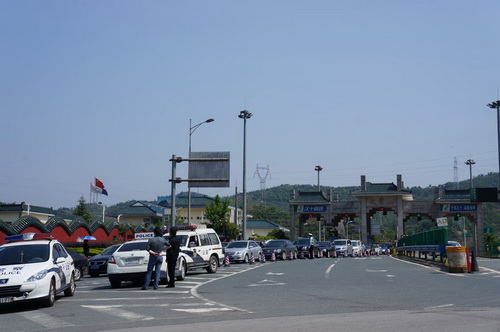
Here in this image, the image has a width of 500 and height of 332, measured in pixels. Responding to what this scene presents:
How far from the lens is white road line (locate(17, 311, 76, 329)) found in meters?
11.5

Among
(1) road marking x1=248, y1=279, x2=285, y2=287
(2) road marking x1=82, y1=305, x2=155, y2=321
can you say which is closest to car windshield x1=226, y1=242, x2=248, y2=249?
(1) road marking x1=248, y1=279, x2=285, y2=287

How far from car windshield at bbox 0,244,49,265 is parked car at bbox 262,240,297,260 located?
29.2 metres

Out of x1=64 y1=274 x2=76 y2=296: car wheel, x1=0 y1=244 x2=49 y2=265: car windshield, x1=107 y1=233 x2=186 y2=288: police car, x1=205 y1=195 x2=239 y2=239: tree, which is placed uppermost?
x1=205 y1=195 x2=239 y2=239: tree

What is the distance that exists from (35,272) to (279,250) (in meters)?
31.6

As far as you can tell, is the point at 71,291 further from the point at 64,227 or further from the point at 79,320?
the point at 64,227

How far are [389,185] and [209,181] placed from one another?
4795cm

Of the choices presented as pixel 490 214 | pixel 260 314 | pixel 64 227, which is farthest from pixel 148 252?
pixel 490 214

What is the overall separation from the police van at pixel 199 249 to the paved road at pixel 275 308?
4162 mm

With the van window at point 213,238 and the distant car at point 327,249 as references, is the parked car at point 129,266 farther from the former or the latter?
the distant car at point 327,249

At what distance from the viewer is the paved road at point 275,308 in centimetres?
1115

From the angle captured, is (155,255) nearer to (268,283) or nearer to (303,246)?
(268,283)

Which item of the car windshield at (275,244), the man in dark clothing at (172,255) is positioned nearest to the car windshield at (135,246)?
the man in dark clothing at (172,255)

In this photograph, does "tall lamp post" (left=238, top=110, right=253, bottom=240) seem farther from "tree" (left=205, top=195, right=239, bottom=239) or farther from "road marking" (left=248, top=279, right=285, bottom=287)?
"road marking" (left=248, top=279, right=285, bottom=287)

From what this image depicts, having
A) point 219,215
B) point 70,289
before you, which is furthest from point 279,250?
point 219,215
